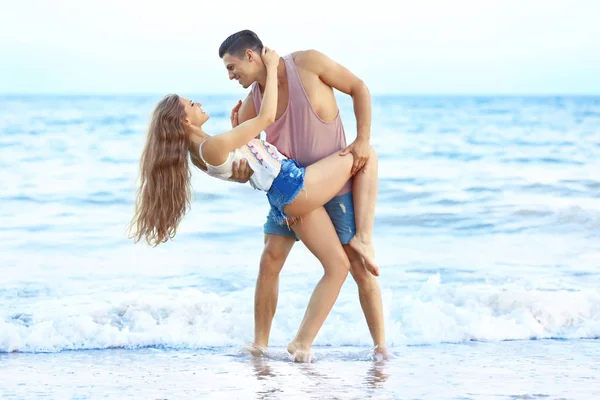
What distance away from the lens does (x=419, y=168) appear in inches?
596

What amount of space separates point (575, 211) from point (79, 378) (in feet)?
23.3

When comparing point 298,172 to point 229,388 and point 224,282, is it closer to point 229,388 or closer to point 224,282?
point 229,388

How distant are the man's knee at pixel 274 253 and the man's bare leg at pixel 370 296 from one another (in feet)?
1.07

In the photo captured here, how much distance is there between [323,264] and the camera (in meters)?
4.45

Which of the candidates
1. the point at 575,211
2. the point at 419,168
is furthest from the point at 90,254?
the point at 419,168

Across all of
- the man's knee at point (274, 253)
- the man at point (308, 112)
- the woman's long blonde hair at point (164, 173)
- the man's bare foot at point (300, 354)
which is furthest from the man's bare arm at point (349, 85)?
the man's bare foot at point (300, 354)

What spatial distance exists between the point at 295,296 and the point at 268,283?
169 cm

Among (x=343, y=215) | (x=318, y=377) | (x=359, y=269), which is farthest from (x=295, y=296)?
(x=318, y=377)

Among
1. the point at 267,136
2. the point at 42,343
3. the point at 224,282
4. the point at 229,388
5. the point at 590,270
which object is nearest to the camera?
the point at 229,388

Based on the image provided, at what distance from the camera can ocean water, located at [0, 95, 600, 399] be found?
4203 millimetres

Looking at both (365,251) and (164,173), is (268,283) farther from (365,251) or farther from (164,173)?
(164,173)

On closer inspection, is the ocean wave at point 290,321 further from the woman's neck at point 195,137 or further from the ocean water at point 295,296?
the woman's neck at point 195,137

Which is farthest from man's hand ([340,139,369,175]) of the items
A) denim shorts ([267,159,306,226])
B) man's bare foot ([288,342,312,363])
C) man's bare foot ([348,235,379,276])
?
man's bare foot ([288,342,312,363])

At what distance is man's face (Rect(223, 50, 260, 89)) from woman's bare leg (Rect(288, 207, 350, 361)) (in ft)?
2.44
